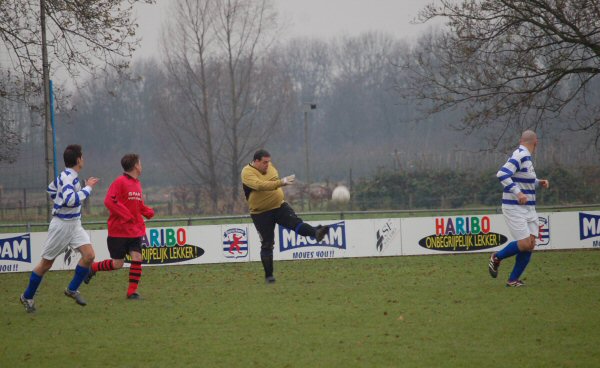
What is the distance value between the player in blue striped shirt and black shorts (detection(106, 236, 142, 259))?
0.66 metres

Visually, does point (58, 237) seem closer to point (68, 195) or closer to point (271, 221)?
point (68, 195)

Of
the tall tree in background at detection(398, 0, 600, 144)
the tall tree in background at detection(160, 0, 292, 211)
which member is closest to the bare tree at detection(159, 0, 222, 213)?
the tall tree in background at detection(160, 0, 292, 211)

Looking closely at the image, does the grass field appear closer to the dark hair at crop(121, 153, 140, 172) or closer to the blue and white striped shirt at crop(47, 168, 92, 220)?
the blue and white striped shirt at crop(47, 168, 92, 220)

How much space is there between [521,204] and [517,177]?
436 mm

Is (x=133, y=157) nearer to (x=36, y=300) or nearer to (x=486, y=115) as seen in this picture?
(x=36, y=300)

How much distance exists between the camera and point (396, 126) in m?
65.1

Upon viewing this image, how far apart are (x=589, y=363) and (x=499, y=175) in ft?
16.3

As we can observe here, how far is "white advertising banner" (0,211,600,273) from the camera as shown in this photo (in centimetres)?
1816

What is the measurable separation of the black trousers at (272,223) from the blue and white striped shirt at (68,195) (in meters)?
3.36

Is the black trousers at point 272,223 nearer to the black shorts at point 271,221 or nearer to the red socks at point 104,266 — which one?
the black shorts at point 271,221

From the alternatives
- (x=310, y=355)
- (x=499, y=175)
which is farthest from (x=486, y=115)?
(x=310, y=355)

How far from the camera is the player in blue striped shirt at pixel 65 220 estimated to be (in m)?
10.5

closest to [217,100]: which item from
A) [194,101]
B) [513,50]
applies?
[194,101]

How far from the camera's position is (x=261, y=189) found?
13016 mm
